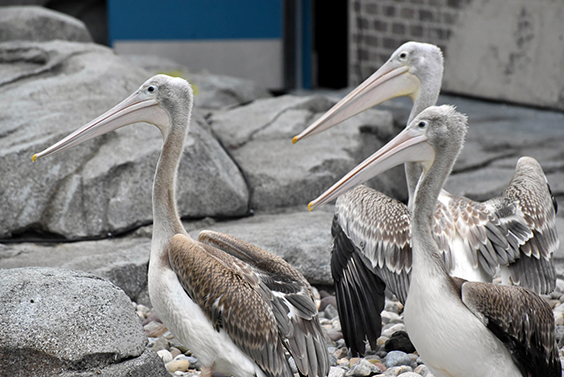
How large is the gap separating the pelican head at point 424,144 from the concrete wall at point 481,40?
219 inches

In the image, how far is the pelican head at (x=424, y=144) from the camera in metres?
2.44

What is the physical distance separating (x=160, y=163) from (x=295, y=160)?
2.13m

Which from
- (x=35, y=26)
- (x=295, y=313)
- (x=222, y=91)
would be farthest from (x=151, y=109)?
(x=222, y=91)

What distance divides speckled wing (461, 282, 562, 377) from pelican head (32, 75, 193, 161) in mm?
1345

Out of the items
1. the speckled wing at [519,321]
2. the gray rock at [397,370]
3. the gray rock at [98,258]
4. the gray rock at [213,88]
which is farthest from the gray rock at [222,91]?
the speckled wing at [519,321]

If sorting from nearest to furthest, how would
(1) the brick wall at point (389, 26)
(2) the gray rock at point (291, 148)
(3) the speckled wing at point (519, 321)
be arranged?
(3) the speckled wing at point (519, 321) < (2) the gray rock at point (291, 148) < (1) the brick wall at point (389, 26)

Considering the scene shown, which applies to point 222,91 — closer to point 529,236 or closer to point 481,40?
point 481,40

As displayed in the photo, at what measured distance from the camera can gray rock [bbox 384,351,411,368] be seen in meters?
3.12

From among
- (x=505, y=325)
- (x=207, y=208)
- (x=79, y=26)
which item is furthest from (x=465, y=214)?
(x=79, y=26)

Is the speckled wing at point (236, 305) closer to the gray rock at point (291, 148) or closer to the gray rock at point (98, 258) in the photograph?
the gray rock at point (98, 258)

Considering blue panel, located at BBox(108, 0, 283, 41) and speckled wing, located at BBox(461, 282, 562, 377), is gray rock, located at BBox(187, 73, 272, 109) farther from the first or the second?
speckled wing, located at BBox(461, 282, 562, 377)

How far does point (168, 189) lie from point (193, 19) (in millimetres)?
6351

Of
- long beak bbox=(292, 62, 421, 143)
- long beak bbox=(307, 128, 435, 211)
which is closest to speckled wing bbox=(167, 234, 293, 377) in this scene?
long beak bbox=(307, 128, 435, 211)

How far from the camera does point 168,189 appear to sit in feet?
9.39
